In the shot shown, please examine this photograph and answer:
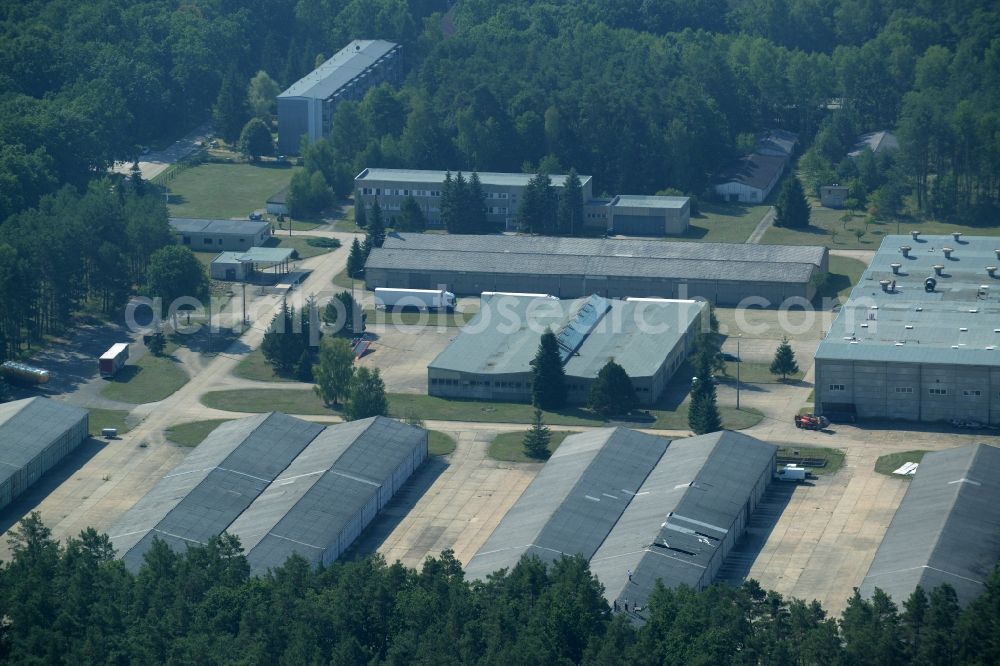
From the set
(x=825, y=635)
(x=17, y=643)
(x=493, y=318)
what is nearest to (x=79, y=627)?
(x=17, y=643)

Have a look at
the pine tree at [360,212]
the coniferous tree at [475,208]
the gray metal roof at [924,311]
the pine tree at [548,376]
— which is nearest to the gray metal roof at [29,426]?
the pine tree at [548,376]

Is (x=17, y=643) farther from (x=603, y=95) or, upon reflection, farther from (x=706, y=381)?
(x=603, y=95)

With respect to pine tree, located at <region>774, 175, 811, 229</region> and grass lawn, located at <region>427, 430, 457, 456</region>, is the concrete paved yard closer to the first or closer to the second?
grass lawn, located at <region>427, 430, 457, 456</region>

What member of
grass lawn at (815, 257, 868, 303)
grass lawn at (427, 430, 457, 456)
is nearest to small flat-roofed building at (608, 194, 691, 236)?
grass lawn at (815, 257, 868, 303)

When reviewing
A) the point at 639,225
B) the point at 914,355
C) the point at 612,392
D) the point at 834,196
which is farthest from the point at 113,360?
the point at 834,196

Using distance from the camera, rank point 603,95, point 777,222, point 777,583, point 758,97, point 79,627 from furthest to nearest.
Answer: point 758,97
point 603,95
point 777,222
point 777,583
point 79,627

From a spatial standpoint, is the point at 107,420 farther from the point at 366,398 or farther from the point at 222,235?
the point at 222,235
